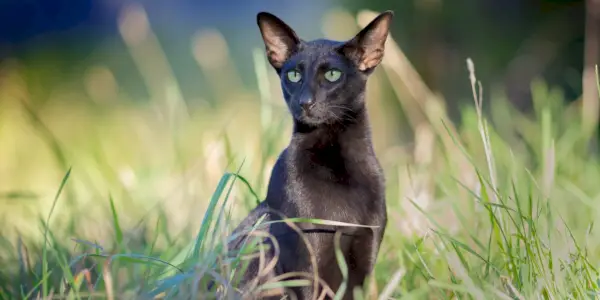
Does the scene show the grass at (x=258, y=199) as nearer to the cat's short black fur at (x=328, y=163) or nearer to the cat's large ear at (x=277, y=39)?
the cat's short black fur at (x=328, y=163)

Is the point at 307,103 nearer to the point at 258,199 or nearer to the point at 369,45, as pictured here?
the point at 369,45

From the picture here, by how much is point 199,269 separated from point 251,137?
2607 millimetres

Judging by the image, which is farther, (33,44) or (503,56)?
(33,44)

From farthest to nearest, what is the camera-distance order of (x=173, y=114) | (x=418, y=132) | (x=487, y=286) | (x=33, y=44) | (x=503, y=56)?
(x=33, y=44) < (x=503, y=56) < (x=418, y=132) < (x=173, y=114) < (x=487, y=286)

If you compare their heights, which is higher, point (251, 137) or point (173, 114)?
point (173, 114)

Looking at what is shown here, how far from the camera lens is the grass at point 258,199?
2.25 meters

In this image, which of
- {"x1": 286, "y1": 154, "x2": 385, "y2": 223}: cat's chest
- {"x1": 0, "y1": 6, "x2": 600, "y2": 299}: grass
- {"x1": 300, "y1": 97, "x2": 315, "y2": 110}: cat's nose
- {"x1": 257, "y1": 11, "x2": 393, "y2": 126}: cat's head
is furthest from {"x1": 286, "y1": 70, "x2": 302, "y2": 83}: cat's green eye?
{"x1": 0, "y1": 6, "x2": 600, "y2": 299}: grass

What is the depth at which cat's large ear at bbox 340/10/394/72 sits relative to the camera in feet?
8.34

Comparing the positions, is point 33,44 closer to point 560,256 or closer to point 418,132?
point 418,132

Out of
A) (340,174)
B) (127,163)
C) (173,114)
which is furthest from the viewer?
(127,163)

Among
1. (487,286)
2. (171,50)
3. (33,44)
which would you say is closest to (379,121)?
(487,286)

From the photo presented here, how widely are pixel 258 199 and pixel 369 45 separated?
60cm

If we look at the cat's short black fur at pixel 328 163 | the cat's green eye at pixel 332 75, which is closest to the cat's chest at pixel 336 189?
the cat's short black fur at pixel 328 163

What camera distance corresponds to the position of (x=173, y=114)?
12.9 ft
